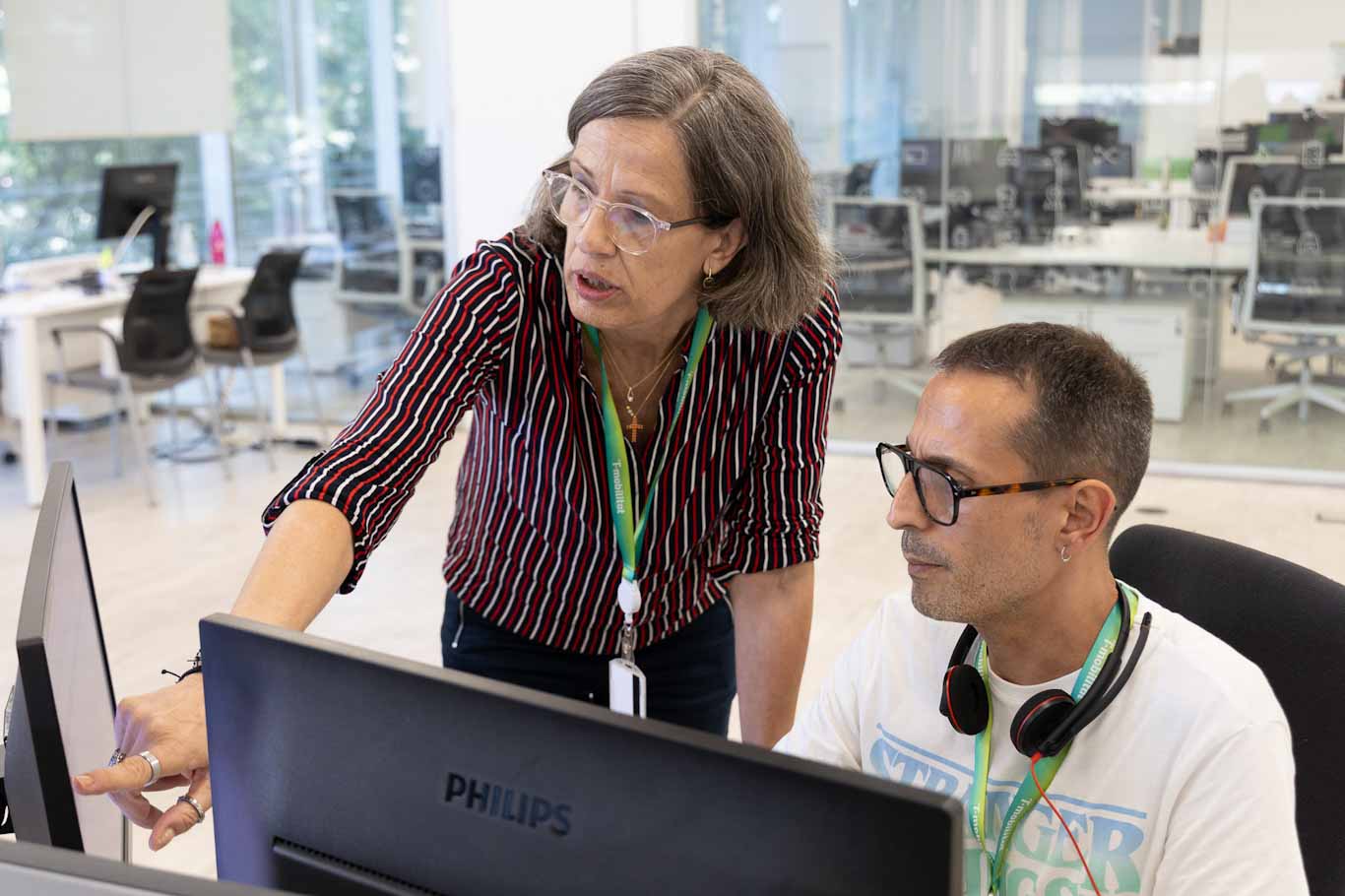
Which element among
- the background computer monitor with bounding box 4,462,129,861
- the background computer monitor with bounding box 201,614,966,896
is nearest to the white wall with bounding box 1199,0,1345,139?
the background computer monitor with bounding box 4,462,129,861

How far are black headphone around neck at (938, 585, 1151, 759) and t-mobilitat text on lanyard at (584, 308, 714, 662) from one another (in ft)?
1.32

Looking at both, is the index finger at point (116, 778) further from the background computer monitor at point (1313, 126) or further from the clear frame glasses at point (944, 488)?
the background computer monitor at point (1313, 126)

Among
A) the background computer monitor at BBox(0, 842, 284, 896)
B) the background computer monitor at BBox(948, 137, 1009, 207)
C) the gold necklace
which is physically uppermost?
the background computer monitor at BBox(948, 137, 1009, 207)

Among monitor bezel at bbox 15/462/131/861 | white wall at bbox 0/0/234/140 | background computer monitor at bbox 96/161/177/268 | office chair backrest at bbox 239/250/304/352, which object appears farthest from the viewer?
background computer monitor at bbox 96/161/177/268

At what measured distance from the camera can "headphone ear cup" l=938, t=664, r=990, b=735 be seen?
53.1 inches

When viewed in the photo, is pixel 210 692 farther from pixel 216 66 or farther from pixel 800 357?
pixel 216 66

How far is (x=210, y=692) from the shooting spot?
892 mm

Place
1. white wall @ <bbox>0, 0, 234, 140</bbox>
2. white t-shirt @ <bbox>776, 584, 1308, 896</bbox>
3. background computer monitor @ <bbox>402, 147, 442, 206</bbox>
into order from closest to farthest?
1. white t-shirt @ <bbox>776, 584, 1308, 896</bbox>
2. white wall @ <bbox>0, 0, 234, 140</bbox>
3. background computer monitor @ <bbox>402, 147, 442, 206</bbox>

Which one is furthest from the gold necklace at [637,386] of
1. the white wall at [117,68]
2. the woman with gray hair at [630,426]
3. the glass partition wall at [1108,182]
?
the white wall at [117,68]

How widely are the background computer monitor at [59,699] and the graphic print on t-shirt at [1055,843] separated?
28.2 inches

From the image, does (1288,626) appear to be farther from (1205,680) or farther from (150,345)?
(150,345)

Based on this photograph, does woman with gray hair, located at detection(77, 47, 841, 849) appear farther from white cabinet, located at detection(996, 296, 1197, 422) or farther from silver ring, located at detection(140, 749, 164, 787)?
white cabinet, located at detection(996, 296, 1197, 422)

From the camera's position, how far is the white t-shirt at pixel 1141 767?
1191 mm

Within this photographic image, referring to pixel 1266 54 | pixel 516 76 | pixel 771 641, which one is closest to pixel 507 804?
pixel 771 641
